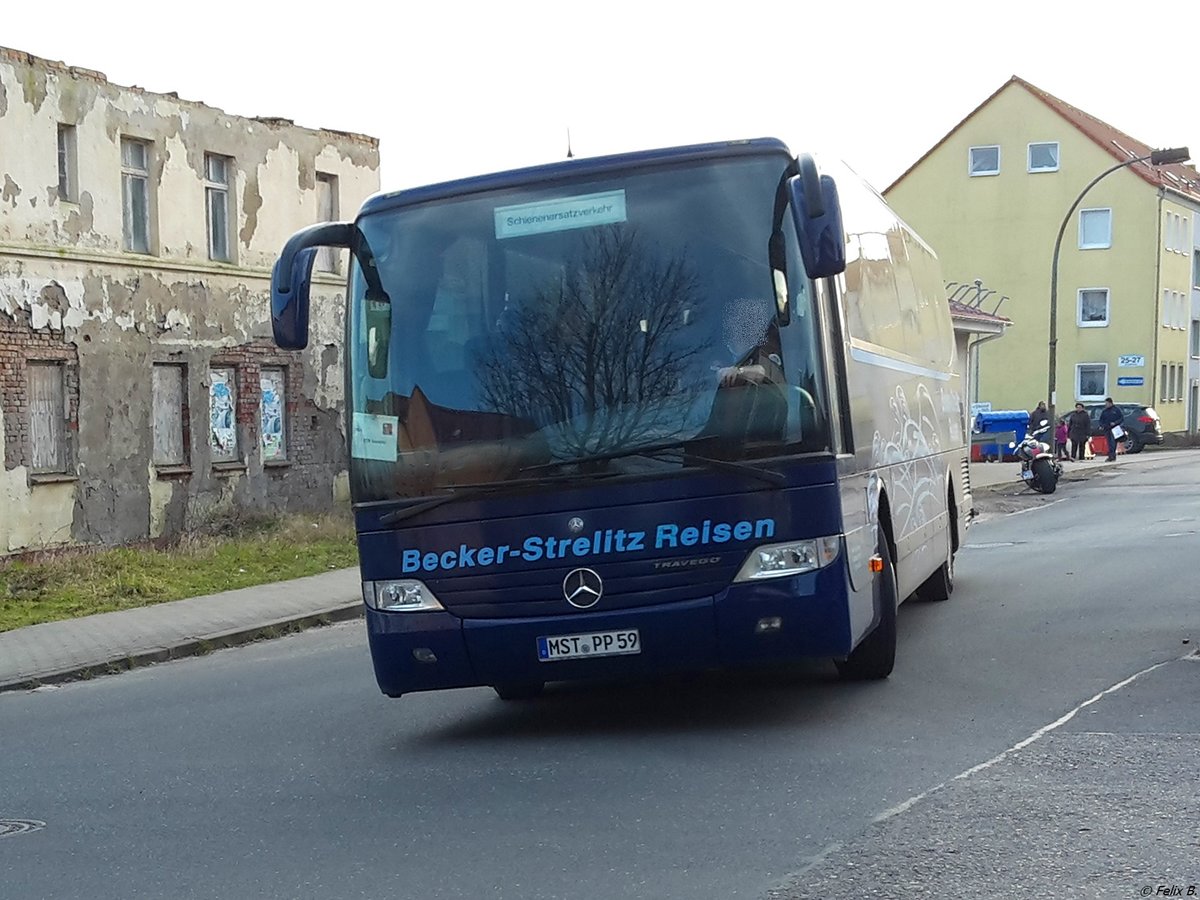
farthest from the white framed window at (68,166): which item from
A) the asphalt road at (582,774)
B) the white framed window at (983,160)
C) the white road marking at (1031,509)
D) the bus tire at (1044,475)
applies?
the white framed window at (983,160)

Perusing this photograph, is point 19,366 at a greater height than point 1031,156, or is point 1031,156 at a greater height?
point 1031,156

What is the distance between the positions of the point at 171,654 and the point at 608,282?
8026 mm

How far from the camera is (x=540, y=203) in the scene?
352 inches

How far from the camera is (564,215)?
891 cm

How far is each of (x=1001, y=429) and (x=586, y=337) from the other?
141 ft

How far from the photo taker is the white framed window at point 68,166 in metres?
25.4

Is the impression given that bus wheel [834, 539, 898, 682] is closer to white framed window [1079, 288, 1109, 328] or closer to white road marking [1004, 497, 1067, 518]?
white road marking [1004, 497, 1067, 518]

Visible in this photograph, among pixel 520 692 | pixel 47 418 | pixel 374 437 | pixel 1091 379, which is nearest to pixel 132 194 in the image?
pixel 47 418

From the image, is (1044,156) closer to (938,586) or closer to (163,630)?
(938,586)

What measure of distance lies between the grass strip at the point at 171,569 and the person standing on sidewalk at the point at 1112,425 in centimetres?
2774

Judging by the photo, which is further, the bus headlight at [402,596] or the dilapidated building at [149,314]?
the dilapidated building at [149,314]

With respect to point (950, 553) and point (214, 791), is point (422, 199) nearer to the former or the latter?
point (214, 791)

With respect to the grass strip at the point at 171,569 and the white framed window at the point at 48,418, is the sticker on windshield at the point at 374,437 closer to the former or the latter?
the grass strip at the point at 171,569

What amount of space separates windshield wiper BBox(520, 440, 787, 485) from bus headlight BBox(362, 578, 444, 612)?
0.86 metres
